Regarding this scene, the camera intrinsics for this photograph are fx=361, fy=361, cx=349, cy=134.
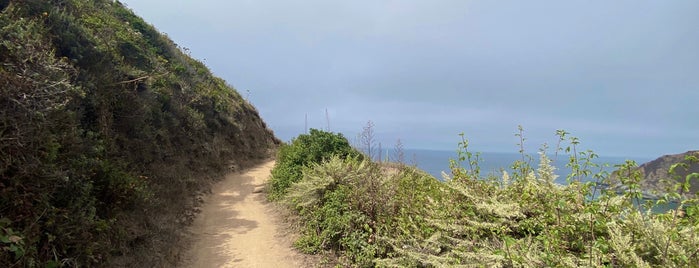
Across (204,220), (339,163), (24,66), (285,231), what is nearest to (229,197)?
(204,220)

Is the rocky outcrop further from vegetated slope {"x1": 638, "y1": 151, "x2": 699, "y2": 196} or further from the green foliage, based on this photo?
the green foliage

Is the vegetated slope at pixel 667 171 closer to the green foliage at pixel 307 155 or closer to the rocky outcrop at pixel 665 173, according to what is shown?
the rocky outcrop at pixel 665 173

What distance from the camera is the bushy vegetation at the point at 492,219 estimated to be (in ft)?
11.1

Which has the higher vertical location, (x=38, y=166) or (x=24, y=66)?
(x=24, y=66)

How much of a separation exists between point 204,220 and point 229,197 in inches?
89.6

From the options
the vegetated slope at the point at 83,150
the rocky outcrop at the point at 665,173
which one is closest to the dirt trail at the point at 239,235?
the vegetated slope at the point at 83,150

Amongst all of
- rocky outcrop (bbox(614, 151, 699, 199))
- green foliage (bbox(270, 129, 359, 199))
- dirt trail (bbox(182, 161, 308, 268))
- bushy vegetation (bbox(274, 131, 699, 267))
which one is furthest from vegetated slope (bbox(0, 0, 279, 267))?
rocky outcrop (bbox(614, 151, 699, 199))

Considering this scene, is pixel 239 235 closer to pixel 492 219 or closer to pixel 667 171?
pixel 492 219

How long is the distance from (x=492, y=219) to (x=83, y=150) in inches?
256

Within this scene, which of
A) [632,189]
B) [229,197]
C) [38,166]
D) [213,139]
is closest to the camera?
[632,189]

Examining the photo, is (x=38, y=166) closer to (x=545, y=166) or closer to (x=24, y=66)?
(x=24, y=66)

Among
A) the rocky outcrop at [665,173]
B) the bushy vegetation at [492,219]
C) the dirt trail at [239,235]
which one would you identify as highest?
the rocky outcrop at [665,173]

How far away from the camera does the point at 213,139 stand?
48.7 feet

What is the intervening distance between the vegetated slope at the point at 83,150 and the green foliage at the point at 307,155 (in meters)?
2.50
